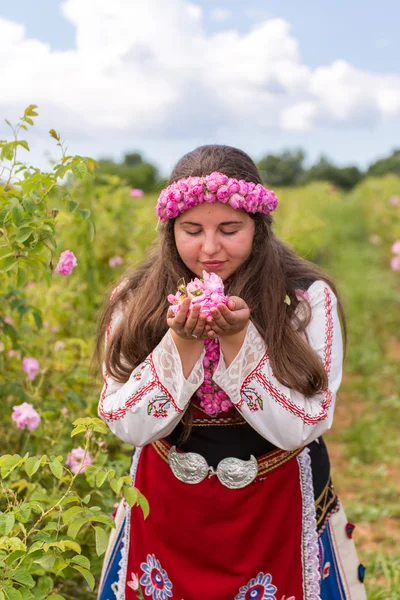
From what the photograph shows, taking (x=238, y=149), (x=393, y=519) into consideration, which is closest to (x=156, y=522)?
(x=238, y=149)

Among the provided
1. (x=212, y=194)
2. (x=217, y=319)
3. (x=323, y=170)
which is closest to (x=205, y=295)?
(x=217, y=319)

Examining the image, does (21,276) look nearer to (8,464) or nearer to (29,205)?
(29,205)

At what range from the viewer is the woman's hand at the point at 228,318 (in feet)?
4.32

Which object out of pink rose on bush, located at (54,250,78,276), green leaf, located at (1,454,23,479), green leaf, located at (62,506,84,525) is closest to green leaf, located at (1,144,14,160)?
pink rose on bush, located at (54,250,78,276)

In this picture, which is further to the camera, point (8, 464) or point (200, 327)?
point (200, 327)

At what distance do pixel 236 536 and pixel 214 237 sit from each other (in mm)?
733

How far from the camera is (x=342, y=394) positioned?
5.15 meters

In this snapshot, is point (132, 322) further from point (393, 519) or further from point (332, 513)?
point (393, 519)

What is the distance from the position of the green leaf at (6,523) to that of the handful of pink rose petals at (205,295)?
523 mm

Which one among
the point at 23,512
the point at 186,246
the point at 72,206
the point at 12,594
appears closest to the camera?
the point at 12,594

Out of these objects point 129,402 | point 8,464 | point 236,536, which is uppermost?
point 129,402

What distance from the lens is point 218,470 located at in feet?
5.11

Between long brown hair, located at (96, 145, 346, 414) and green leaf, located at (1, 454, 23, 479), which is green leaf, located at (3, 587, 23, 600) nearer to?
green leaf, located at (1, 454, 23, 479)

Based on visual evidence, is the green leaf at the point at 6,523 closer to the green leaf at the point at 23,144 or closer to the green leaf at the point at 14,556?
the green leaf at the point at 14,556
